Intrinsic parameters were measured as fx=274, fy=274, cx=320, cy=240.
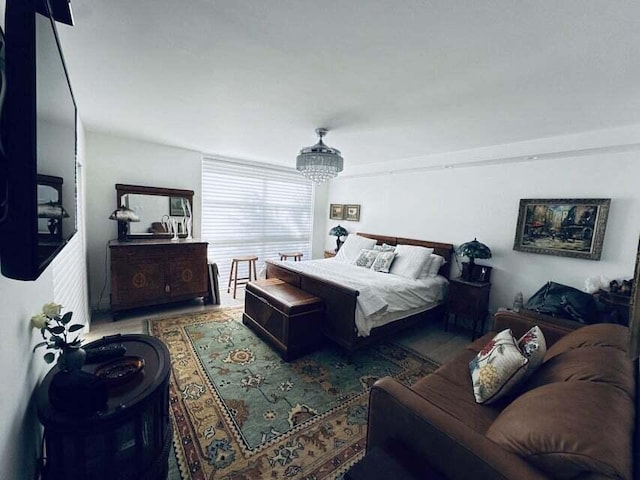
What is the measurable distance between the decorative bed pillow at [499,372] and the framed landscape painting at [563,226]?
2034mm

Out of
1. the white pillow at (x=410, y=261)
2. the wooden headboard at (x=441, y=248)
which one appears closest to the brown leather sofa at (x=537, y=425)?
the white pillow at (x=410, y=261)

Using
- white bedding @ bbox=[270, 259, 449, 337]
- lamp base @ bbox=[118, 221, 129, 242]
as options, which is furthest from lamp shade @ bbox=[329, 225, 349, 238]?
lamp base @ bbox=[118, 221, 129, 242]

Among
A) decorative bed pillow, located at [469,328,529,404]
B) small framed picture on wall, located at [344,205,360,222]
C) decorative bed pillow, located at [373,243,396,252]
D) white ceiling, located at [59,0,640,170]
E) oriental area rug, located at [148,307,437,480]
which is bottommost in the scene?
oriental area rug, located at [148,307,437,480]

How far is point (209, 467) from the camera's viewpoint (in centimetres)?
154

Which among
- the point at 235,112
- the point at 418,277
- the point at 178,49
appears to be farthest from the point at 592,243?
the point at 178,49

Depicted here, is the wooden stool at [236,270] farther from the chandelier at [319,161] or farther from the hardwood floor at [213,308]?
the chandelier at [319,161]

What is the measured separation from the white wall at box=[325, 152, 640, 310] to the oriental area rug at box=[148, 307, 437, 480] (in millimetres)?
1703

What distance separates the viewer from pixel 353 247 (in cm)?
469

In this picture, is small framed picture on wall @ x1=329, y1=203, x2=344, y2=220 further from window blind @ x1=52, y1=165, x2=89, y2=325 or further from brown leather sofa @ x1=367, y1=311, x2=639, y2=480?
brown leather sofa @ x1=367, y1=311, x2=639, y2=480

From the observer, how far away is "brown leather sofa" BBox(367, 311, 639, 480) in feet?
2.72

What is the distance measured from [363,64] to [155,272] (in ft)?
11.0

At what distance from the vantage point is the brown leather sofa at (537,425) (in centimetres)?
83

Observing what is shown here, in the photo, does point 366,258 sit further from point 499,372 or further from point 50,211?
point 50,211

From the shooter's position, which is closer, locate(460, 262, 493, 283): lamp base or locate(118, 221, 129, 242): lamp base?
locate(460, 262, 493, 283): lamp base
